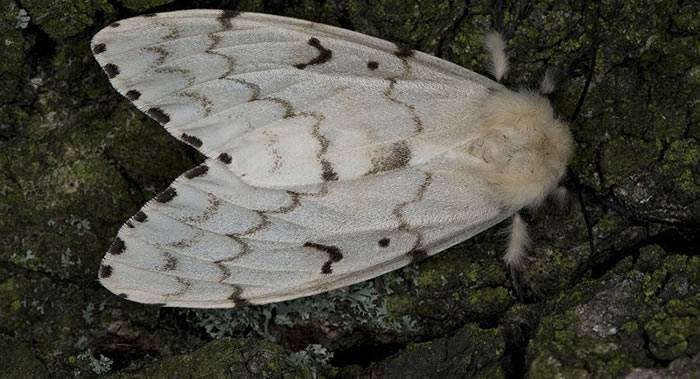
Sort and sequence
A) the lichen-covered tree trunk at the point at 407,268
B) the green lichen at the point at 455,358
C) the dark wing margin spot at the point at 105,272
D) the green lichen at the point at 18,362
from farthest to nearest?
the dark wing margin spot at the point at 105,272 → the green lichen at the point at 18,362 → the lichen-covered tree trunk at the point at 407,268 → the green lichen at the point at 455,358

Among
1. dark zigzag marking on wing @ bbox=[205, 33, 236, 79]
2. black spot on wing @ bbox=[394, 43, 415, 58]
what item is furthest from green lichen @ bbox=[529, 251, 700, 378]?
dark zigzag marking on wing @ bbox=[205, 33, 236, 79]

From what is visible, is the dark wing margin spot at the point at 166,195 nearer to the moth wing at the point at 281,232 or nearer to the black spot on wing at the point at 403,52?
the moth wing at the point at 281,232

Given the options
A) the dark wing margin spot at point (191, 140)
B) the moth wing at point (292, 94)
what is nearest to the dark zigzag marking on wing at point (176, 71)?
the moth wing at point (292, 94)

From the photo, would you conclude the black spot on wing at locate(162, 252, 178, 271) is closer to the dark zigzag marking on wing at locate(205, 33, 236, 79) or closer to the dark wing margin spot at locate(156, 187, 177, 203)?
the dark wing margin spot at locate(156, 187, 177, 203)

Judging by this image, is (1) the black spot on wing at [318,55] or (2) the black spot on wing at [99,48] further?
(1) the black spot on wing at [318,55]

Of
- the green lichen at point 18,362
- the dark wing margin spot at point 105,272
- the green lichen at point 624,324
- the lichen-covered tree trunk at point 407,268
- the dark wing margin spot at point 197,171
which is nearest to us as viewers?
the green lichen at point 624,324

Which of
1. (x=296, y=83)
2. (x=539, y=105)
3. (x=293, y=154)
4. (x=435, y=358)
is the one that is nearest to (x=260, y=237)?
(x=293, y=154)
